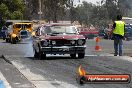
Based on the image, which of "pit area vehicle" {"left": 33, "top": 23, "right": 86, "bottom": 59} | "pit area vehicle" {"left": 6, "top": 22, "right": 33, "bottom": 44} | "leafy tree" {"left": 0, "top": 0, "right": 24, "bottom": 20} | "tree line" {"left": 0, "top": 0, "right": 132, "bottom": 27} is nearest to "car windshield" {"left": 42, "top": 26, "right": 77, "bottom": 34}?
"pit area vehicle" {"left": 33, "top": 23, "right": 86, "bottom": 59}

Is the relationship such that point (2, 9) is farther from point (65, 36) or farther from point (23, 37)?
point (65, 36)

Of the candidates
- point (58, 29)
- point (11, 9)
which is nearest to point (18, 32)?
point (58, 29)

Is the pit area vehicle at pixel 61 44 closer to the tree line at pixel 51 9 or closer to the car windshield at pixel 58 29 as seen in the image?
the car windshield at pixel 58 29

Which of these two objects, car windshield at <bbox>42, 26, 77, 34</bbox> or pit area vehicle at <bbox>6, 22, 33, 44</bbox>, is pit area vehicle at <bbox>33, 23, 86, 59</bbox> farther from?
pit area vehicle at <bbox>6, 22, 33, 44</bbox>

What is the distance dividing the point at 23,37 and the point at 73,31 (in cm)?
2129

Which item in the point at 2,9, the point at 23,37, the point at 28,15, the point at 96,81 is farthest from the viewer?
the point at 28,15

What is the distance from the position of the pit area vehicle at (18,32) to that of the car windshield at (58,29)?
2017 centimetres

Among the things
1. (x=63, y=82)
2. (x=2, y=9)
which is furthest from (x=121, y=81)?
(x=2, y=9)

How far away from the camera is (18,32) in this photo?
40.2 m

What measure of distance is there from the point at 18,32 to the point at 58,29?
71.8 feet

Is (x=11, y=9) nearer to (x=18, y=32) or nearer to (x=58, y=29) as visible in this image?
(x=18, y=32)

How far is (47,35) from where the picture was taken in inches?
709

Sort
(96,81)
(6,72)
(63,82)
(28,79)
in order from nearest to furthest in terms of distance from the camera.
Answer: (96,81), (63,82), (28,79), (6,72)

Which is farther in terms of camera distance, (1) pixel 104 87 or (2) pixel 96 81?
(1) pixel 104 87
